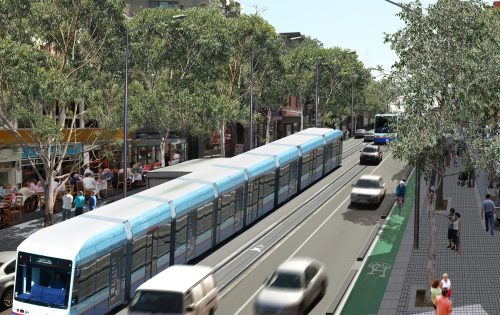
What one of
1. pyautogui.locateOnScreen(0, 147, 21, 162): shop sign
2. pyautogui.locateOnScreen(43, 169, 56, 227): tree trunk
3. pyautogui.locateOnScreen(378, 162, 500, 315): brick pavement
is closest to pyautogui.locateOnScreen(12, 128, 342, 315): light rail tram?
pyautogui.locateOnScreen(378, 162, 500, 315): brick pavement

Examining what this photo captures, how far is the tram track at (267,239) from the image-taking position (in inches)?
950

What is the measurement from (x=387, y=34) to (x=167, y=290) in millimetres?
13898

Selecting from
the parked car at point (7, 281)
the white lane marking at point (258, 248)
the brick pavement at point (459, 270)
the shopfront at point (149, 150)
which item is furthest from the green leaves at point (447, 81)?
the shopfront at point (149, 150)

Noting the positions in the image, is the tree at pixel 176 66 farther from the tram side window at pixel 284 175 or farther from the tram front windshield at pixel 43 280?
the tram front windshield at pixel 43 280

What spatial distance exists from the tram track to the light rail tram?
46.2 inches

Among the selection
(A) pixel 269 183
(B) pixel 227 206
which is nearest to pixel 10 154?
(A) pixel 269 183

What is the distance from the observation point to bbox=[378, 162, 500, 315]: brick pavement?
20828mm

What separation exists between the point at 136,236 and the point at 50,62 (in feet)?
51.9

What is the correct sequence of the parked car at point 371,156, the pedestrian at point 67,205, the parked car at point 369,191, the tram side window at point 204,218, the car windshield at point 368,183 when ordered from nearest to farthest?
the tram side window at point 204,218 → the pedestrian at point 67,205 → the parked car at point 369,191 → the car windshield at point 368,183 → the parked car at point 371,156

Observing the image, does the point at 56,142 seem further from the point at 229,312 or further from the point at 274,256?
the point at 229,312

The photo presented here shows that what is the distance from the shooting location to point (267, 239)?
29016 mm

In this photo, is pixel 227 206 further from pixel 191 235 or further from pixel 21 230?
pixel 21 230

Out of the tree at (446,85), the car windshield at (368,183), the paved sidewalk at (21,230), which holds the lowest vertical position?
the paved sidewalk at (21,230)

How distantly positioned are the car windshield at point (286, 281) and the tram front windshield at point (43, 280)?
656 cm
